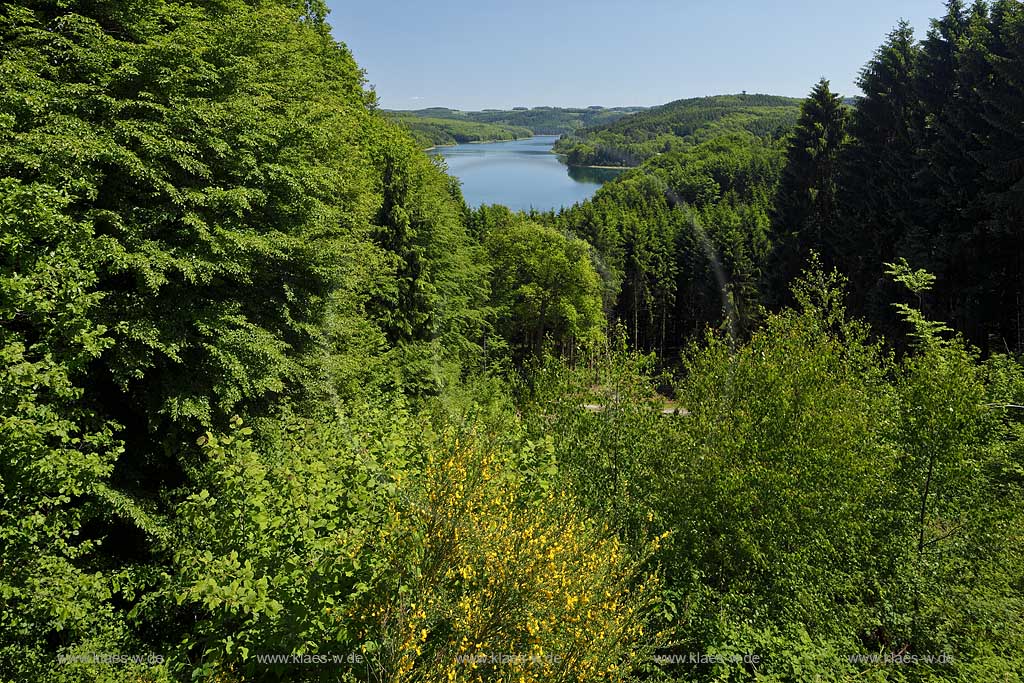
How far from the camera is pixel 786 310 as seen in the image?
36.3 ft

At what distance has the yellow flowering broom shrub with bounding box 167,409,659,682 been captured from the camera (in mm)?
4891

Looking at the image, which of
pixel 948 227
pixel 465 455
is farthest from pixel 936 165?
pixel 465 455

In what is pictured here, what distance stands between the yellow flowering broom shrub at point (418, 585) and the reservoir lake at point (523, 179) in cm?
7330

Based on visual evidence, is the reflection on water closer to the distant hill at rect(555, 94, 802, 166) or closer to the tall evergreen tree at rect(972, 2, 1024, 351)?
the distant hill at rect(555, 94, 802, 166)

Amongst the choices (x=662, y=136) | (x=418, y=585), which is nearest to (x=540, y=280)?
(x=418, y=585)

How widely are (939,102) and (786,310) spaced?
23803mm

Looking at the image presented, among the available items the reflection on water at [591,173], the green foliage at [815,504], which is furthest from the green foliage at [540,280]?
the reflection on water at [591,173]

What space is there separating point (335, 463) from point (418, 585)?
3.01m

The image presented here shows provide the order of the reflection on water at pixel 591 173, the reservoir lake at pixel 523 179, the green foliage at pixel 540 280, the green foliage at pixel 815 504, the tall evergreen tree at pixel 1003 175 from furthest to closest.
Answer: the reflection on water at pixel 591 173 < the reservoir lake at pixel 523 179 < the green foliage at pixel 540 280 < the tall evergreen tree at pixel 1003 175 < the green foliage at pixel 815 504

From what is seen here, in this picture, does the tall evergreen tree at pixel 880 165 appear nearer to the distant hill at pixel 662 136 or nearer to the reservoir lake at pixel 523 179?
the reservoir lake at pixel 523 179

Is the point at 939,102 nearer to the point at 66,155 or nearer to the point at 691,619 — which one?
the point at 691,619

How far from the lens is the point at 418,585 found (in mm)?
4957

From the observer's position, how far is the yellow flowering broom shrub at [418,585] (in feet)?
16.0

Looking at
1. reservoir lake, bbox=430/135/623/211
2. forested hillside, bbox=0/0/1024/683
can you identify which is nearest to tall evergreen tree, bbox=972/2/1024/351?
forested hillside, bbox=0/0/1024/683
